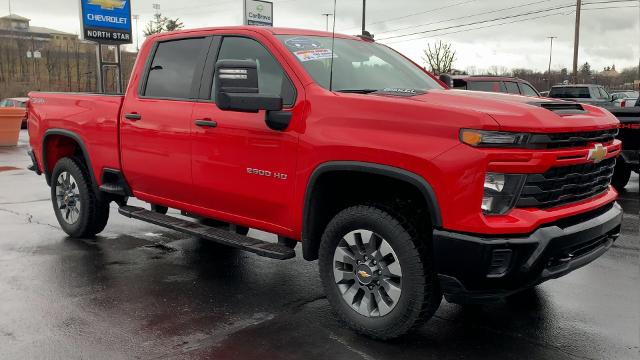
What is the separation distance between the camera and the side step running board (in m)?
4.00

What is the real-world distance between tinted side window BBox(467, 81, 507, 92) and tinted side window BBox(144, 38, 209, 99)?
8.83 metres

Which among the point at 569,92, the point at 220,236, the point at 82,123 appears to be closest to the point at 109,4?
the point at 82,123

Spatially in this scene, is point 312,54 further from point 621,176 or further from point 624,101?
point 624,101

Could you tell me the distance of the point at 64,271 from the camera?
4.97 m

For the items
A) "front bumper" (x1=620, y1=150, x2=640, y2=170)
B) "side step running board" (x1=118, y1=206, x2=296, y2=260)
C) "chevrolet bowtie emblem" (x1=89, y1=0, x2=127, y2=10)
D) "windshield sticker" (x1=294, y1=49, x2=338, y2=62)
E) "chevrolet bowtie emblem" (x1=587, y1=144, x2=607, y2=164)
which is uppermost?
"chevrolet bowtie emblem" (x1=89, y1=0, x2=127, y2=10)

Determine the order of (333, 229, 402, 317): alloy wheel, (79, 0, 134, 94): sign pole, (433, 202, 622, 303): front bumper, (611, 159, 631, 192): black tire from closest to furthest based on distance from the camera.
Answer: (433, 202, 622, 303): front bumper, (333, 229, 402, 317): alloy wheel, (611, 159, 631, 192): black tire, (79, 0, 134, 94): sign pole

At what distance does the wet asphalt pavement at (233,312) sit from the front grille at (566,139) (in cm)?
126

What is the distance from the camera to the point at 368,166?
3.38m

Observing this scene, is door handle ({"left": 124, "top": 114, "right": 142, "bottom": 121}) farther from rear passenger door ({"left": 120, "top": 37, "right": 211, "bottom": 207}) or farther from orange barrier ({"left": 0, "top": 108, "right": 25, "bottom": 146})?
orange barrier ({"left": 0, "top": 108, "right": 25, "bottom": 146})

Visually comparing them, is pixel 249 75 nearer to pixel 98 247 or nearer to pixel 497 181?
pixel 497 181

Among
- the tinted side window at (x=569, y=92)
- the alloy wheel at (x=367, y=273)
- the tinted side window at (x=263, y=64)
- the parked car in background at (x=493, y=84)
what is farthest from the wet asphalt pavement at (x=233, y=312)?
the tinted side window at (x=569, y=92)

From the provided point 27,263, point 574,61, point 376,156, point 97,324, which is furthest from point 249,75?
point 574,61

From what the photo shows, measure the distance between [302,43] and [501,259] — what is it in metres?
2.18

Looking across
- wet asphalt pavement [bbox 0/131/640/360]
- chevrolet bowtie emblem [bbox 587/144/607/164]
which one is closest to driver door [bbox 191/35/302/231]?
wet asphalt pavement [bbox 0/131/640/360]
